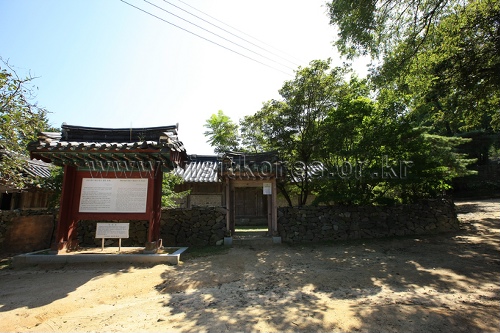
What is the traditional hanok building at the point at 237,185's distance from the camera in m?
9.29

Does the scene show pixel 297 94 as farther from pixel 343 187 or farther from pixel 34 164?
pixel 34 164

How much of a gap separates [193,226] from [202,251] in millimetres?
1318

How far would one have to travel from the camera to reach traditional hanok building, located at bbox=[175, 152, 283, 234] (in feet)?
30.5

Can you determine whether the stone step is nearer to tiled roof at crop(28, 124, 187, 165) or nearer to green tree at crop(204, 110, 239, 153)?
tiled roof at crop(28, 124, 187, 165)

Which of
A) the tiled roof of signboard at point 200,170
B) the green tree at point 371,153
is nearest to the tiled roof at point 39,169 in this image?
the tiled roof of signboard at point 200,170

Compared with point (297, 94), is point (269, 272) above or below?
below

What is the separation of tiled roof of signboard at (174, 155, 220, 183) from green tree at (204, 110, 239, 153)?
1.10 metres

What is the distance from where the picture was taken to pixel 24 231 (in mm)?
8383

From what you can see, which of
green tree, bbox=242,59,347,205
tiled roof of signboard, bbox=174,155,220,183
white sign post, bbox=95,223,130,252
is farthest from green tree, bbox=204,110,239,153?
white sign post, bbox=95,223,130,252

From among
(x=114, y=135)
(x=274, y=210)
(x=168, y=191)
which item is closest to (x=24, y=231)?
(x=114, y=135)

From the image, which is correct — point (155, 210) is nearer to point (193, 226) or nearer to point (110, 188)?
point (110, 188)

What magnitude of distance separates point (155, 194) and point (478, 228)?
42.3 feet

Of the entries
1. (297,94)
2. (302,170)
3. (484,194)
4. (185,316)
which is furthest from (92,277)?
(484,194)

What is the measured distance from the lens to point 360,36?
7.96 m
